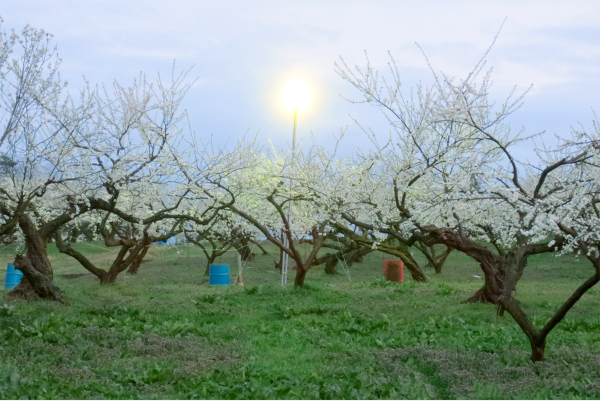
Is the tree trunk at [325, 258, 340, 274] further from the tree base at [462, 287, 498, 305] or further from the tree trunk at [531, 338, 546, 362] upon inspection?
the tree trunk at [531, 338, 546, 362]

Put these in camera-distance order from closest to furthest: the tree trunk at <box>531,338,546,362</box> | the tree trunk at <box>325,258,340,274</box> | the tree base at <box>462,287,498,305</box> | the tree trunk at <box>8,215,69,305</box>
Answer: the tree trunk at <box>531,338,546,362</box>
the tree trunk at <box>8,215,69,305</box>
the tree base at <box>462,287,498,305</box>
the tree trunk at <box>325,258,340,274</box>

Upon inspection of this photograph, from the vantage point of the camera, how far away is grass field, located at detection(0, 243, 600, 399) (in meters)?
6.95

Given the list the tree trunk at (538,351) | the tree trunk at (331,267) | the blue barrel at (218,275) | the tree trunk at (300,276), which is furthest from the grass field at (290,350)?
the tree trunk at (331,267)

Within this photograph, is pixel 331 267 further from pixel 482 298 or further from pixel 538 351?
pixel 538 351

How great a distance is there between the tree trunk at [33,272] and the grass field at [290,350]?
2.48 feet

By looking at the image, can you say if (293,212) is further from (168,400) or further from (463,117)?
(168,400)

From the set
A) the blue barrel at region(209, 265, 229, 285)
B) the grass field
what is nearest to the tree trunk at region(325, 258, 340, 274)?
the blue barrel at region(209, 265, 229, 285)

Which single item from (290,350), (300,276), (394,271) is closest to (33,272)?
(290,350)

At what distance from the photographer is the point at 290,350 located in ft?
31.9

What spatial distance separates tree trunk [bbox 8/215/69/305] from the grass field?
2.48ft

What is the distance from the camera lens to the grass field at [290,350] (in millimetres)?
6945

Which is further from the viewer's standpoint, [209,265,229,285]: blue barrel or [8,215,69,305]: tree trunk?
[209,265,229,285]: blue barrel

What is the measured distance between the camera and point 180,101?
1617 centimetres

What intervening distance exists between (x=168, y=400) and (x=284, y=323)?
6489 millimetres
